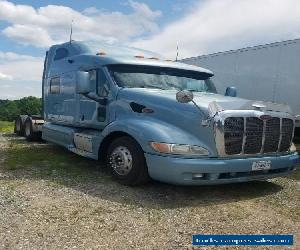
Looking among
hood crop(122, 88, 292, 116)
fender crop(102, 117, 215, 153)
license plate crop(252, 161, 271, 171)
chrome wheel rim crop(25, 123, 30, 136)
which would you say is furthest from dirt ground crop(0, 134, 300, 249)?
chrome wheel rim crop(25, 123, 30, 136)

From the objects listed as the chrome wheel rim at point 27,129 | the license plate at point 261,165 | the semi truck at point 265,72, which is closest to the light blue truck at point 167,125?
the license plate at point 261,165

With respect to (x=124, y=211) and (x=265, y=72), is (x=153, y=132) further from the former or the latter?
(x=265, y=72)

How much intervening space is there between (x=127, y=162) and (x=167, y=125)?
878 mm

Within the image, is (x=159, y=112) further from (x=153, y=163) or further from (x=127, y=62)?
(x=127, y=62)

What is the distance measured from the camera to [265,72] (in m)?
12.2

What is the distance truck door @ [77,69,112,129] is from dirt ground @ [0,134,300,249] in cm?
97

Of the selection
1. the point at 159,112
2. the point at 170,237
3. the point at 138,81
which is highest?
the point at 138,81

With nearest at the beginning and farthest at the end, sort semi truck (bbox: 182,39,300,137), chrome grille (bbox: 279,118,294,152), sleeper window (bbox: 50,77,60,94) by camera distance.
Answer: chrome grille (bbox: 279,118,294,152) < sleeper window (bbox: 50,77,60,94) < semi truck (bbox: 182,39,300,137)

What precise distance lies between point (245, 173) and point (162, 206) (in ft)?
4.64

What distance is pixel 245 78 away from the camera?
12.9m

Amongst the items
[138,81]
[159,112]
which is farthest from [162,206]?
[138,81]

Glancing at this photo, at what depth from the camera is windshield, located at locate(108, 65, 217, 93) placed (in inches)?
308

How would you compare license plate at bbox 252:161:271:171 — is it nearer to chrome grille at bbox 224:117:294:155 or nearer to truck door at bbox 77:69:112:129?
chrome grille at bbox 224:117:294:155

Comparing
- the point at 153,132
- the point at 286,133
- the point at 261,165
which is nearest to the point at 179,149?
the point at 153,132
